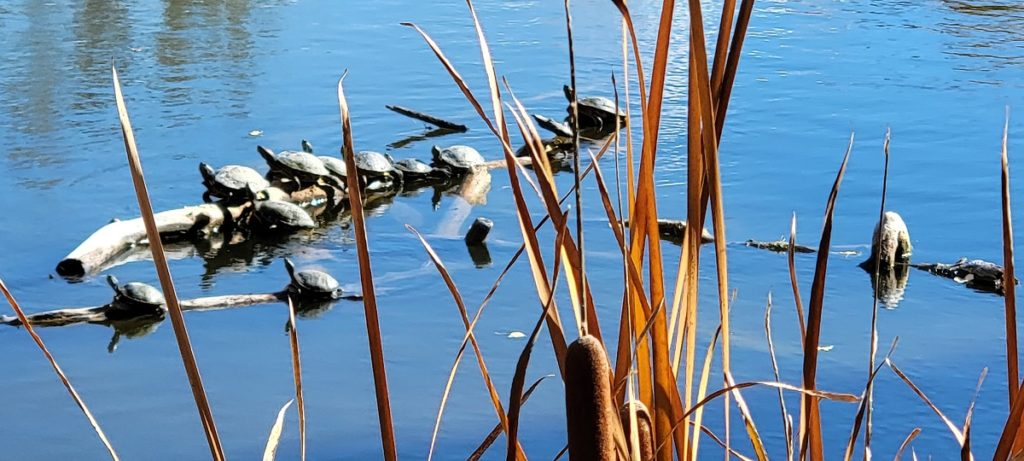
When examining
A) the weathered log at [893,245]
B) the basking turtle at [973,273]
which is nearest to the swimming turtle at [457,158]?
the weathered log at [893,245]

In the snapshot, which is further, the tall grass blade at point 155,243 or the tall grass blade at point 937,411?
the tall grass blade at point 937,411

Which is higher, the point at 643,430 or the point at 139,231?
the point at 643,430

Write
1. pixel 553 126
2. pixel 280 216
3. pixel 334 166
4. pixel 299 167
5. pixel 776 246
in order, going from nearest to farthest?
pixel 776 246 < pixel 280 216 < pixel 299 167 < pixel 334 166 < pixel 553 126

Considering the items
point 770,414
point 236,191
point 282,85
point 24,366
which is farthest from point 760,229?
point 282,85

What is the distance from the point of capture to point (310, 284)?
458 cm

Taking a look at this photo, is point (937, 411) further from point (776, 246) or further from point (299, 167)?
point (299, 167)

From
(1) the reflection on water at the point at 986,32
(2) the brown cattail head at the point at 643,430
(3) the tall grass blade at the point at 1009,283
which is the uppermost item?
(3) the tall grass blade at the point at 1009,283

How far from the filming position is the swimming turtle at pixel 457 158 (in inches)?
249

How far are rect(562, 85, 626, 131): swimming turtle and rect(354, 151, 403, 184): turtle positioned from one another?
4.70 feet

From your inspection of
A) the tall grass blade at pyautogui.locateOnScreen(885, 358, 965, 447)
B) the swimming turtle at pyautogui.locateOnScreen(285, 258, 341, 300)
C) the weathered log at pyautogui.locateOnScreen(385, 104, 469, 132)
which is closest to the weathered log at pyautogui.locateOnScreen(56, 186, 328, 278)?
the swimming turtle at pyautogui.locateOnScreen(285, 258, 341, 300)

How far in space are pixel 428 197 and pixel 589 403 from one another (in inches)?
224

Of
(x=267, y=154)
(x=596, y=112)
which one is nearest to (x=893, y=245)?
(x=596, y=112)

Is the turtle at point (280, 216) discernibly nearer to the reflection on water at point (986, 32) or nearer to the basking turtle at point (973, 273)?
the basking turtle at point (973, 273)

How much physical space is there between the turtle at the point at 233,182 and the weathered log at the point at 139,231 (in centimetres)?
7
